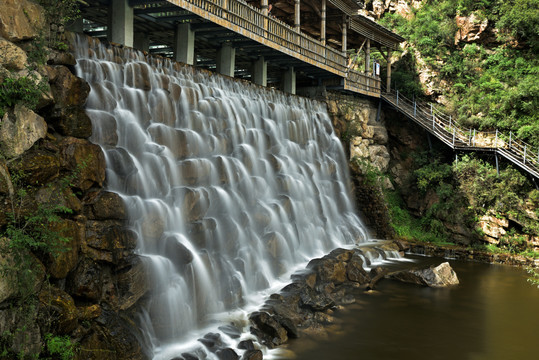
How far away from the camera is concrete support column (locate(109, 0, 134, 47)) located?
540 inches

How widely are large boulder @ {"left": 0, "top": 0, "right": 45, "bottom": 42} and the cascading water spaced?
197 centimetres

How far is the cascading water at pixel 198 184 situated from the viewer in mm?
9844

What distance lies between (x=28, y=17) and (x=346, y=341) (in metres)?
9.57

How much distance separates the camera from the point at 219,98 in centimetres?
1518

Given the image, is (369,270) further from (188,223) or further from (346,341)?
(188,223)

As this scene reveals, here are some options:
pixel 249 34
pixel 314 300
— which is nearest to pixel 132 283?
pixel 314 300

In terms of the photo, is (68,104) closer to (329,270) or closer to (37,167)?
(37,167)

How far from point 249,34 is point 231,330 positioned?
453 inches

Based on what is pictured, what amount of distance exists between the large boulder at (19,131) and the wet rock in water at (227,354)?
517 centimetres

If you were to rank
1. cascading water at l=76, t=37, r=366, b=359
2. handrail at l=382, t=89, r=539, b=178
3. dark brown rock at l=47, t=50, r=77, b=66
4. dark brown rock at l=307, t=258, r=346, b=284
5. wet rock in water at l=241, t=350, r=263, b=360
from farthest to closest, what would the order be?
handrail at l=382, t=89, r=539, b=178
dark brown rock at l=307, t=258, r=346, b=284
cascading water at l=76, t=37, r=366, b=359
dark brown rock at l=47, t=50, r=77, b=66
wet rock in water at l=241, t=350, r=263, b=360

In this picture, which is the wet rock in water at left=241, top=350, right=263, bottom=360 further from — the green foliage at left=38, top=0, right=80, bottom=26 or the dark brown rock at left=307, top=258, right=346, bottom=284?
the green foliage at left=38, top=0, right=80, bottom=26

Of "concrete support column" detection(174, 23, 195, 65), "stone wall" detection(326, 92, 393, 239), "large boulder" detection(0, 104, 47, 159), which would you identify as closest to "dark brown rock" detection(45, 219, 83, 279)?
"large boulder" detection(0, 104, 47, 159)

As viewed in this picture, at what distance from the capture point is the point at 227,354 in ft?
28.2

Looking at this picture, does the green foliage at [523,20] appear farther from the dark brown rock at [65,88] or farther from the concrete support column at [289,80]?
the dark brown rock at [65,88]
